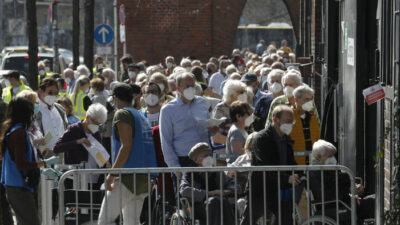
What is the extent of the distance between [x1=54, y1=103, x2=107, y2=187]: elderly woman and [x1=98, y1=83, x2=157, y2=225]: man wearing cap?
1.22 metres

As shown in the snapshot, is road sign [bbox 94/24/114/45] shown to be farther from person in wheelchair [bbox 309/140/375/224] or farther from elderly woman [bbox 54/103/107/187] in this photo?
person in wheelchair [bbox 309/140/375/224]

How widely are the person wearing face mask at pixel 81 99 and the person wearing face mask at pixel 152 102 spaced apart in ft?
12.9

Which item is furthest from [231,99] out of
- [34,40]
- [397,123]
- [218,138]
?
[34,40]

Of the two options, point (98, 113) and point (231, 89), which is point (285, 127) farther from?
point (231, 89)

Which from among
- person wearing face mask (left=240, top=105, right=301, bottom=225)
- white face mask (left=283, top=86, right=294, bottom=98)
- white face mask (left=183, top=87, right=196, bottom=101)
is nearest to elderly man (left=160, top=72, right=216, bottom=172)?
white face mask (left=183, top=87, right=196, bottom=101)

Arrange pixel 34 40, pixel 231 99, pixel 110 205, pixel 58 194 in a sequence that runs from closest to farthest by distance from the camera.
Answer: pixel 58 194, pixel 110 205, pixel 231 99, pixel 34 40

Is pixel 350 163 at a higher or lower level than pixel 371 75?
lower

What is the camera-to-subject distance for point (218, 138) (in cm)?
1067

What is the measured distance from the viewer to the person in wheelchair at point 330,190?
8.23 m

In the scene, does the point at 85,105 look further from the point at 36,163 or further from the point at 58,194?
the point at 58,194

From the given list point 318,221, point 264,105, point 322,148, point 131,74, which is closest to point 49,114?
point 264,105

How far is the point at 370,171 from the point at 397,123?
434cm

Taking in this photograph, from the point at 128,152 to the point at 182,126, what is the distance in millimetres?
1233

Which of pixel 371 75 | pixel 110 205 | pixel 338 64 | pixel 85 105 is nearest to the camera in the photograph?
pixel 110 205
